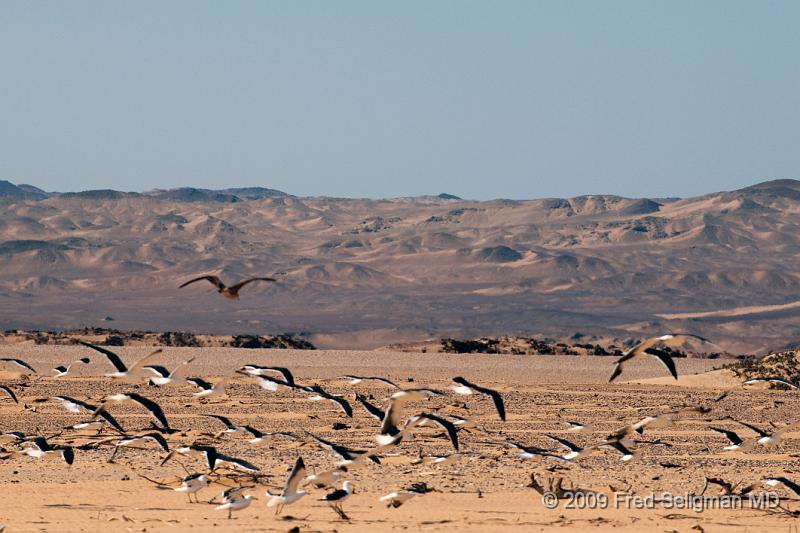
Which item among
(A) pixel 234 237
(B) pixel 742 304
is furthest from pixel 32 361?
(A) pixel 234 237

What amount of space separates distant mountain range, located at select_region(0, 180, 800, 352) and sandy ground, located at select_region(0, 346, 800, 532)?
132 feet

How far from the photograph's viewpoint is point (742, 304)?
9469cm

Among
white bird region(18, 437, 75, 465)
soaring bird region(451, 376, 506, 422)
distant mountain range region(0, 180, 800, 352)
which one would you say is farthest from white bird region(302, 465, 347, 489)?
distant mountain range region(0, 180, 800, 352)

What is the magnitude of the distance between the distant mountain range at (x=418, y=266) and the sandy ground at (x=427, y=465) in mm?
40140

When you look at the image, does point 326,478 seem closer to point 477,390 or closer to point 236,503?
point 236,503

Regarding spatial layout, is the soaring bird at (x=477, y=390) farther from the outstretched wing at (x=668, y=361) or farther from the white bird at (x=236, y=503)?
the white bird at (x=236, y=503)

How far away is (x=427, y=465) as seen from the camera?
57.4 ft

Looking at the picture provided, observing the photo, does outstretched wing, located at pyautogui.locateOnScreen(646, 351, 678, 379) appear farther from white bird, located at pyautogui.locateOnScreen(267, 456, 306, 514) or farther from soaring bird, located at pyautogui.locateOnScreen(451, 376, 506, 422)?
white bird, located at pyautogui.locateOnScreen(267, 456, 306, 514)

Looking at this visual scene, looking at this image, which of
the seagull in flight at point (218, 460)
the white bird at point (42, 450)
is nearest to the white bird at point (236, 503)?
the seagull in flight at point (218, 460)

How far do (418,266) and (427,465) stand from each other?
92224 millimetres

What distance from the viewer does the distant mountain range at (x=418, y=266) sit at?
8312 cm

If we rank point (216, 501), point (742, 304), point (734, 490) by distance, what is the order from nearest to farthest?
1. point (216, 501)
2. point (734, 490)
3. point (742, 304)

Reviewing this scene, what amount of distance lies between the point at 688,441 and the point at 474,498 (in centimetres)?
681

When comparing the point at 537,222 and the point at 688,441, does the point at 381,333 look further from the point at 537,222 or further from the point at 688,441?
the point at 537,222
